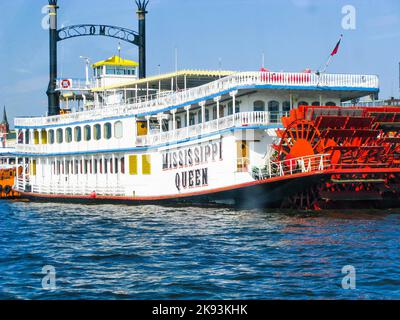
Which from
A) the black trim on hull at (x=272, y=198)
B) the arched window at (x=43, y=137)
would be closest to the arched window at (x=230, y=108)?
the black trim on hull at (x=272, y=198)

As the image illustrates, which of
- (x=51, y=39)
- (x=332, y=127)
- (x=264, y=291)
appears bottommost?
(x=264, y=291)

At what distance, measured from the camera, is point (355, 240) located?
16562mm

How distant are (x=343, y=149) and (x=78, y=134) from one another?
1472 cm

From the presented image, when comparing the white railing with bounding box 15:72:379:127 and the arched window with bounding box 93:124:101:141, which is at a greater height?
the white railing with bounding box 15:72:379:127

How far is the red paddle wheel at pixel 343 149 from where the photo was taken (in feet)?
75.0

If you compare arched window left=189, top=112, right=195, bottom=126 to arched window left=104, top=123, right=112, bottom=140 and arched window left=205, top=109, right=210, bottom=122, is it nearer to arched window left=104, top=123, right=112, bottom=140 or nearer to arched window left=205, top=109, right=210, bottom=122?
arched window left=205, top=109, right=210, bottom=122

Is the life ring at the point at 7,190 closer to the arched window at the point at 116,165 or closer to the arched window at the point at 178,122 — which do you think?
the arched window at the point at 116,165

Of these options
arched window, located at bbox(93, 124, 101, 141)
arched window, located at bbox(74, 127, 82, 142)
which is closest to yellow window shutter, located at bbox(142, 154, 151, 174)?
arched window, located at bbox(93, 124, 101, 141)

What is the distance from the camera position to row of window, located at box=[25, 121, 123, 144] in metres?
31.4

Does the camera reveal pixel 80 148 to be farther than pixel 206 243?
Yes

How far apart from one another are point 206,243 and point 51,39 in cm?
2657

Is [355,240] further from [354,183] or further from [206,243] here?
[354,183]

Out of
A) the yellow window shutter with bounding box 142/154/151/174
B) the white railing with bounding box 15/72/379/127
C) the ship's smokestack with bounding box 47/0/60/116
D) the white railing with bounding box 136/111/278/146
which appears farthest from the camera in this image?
the ship's smokestack with bounding box 47/0/60/116
